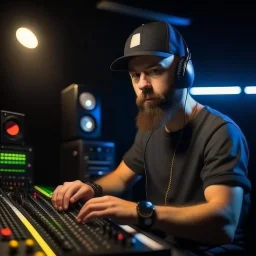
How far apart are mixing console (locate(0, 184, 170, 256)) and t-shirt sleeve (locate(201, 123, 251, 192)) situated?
0.37 metres

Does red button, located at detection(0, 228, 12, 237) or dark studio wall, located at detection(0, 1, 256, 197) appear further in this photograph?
dark studio wall, located at detection(0, 1, 256, 197)

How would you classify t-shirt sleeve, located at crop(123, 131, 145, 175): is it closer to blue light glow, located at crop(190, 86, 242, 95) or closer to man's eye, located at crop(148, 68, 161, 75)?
man's eye, located at crop(148, 68, 161, 75)

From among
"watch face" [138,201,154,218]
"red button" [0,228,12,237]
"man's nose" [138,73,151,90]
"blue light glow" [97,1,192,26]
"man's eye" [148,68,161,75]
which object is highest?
"blue light glow" [97,1,192,26]

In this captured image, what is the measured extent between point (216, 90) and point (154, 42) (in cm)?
104

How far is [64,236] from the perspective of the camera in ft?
2.49

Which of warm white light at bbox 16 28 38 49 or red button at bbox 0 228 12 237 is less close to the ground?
warm white light at bbox 16 28 38 49

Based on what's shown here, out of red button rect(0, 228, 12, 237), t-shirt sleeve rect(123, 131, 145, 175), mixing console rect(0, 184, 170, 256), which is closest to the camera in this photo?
mixing console rect(0, 184, 170, 256)

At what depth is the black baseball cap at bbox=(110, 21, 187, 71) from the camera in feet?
4.41

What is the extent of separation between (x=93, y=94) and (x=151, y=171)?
82 centimetres

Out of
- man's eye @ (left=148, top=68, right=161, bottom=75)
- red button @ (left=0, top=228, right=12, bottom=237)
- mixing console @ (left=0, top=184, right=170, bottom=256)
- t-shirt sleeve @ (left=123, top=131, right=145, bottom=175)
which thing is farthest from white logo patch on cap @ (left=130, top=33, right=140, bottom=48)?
red button @ (left=0, top=228, right=12, bottom=237)

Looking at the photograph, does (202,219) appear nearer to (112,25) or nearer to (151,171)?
(151,171)

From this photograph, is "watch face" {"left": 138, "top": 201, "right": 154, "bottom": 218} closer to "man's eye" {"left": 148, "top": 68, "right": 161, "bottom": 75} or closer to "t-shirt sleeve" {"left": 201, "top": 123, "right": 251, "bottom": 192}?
"t-shirt sleeve" {"left": 201, "top": 123, "right": 251, "bottom": 192}

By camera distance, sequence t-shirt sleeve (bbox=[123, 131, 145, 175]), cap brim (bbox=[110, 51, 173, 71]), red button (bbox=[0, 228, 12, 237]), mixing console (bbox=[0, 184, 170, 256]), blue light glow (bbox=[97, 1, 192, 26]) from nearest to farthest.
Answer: mixing console (bbox=[0, 184, 170, 256]) → red button (bbox=[0, 228, 12, 237]) → cap brim (bbox=[110, 51, 173, 71]) → t-shirt sleeve (bbox=[123, 131, 145, 175]) → blue light glow (bbox=[97, 1, 192, 26])

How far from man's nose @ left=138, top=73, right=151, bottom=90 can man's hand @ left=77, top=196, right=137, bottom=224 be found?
0.54 metres
